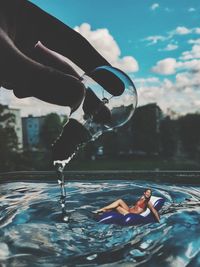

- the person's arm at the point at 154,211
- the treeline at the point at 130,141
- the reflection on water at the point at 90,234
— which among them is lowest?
the reflection on water at the point at 90,234

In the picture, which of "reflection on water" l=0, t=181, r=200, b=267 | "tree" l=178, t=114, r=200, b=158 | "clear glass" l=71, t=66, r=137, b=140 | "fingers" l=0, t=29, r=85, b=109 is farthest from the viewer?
"tree" l=178, t=114, r=200, b=158

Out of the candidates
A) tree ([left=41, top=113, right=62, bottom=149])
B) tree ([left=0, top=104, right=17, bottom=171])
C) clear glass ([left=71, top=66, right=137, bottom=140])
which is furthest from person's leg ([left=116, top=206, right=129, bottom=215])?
tree ([left=0, top=104, right=17, bottom=171])

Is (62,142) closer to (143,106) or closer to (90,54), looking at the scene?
(90,54)

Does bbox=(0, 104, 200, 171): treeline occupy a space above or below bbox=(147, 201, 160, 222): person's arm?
above

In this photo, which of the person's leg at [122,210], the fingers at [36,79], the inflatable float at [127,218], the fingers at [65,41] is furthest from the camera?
the fingers at [65,41]

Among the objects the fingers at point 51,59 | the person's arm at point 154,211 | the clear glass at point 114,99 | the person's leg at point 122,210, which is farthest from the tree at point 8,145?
the person's arm at point 154,211

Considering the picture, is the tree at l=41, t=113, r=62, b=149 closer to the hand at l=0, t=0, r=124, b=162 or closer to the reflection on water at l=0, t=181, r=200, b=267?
the reflection on water at l=0, t=181, r=200, b=267

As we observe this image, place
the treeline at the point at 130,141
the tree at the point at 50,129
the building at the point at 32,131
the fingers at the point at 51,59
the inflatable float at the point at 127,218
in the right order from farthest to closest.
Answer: the treeline at the point at 130,141, the building at the point at 32,131, the tree at the point at 50,129, the fingers at the point at 51,59, the inflatable float at the point at 127,218

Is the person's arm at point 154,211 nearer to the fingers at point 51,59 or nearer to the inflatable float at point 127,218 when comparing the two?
the inflatable float at point 127,218
